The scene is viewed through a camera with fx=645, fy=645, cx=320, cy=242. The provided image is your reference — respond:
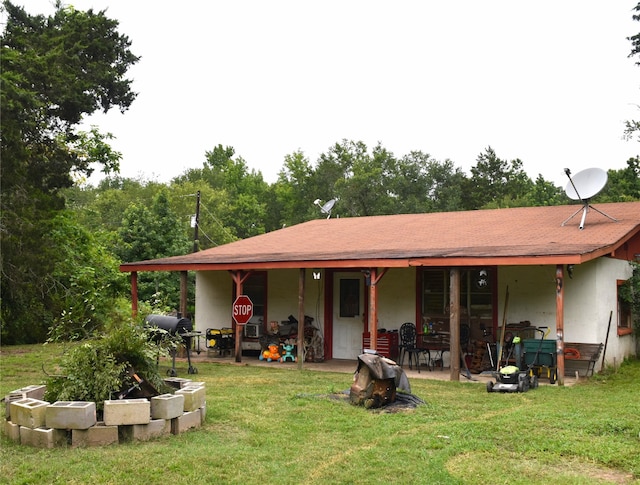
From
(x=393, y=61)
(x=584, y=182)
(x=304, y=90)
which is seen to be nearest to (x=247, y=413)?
(x=584, y=182)

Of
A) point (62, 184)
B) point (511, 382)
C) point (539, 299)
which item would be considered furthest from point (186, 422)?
point (62, 184)

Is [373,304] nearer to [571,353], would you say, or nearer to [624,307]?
[571,353]

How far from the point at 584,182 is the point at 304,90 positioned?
15750 millimetres

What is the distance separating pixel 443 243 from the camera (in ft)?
41.2

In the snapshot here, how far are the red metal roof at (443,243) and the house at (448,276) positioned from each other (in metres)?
0.03

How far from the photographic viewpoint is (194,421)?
6543mm

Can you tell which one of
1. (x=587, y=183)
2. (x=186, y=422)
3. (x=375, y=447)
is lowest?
(x=375, y=447)

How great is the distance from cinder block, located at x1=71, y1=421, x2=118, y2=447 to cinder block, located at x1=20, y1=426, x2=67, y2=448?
0.13m

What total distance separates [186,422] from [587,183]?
907cm

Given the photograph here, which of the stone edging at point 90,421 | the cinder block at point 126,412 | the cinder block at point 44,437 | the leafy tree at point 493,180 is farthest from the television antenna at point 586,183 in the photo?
the leafy tree at point 493,180

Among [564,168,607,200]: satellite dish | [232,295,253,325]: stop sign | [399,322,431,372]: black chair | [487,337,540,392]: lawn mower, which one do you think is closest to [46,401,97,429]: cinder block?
[487,337,540,392]: lawn mower

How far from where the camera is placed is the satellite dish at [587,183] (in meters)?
11.9

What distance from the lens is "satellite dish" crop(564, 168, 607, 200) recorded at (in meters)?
11.9

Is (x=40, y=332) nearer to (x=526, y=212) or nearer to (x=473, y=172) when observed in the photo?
(x=526, y=212)
